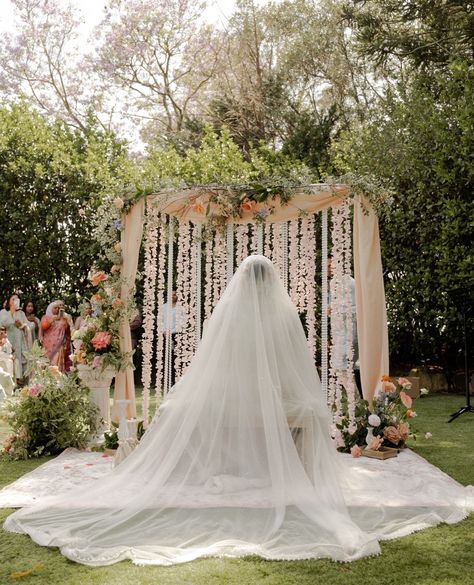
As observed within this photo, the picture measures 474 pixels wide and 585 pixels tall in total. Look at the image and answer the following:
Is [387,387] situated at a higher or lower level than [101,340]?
lower

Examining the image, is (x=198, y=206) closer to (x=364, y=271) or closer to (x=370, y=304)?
(x=364, y=271)

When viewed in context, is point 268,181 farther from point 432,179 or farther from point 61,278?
point 61,278

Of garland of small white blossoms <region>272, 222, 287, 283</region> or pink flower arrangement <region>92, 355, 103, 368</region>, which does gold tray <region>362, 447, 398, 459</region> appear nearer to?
garland of small white blossoms <region>272, 222, 287, 283</region>

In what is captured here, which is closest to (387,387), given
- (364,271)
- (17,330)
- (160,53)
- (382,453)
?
(382,453)

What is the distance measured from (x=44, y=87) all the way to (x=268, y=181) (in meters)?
14.2

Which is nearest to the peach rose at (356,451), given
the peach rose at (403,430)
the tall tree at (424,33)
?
the peach rose at (403,430)

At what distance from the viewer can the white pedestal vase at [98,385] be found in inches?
248

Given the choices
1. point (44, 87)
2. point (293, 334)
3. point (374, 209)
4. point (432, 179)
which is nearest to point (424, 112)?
A: point (432, 179)

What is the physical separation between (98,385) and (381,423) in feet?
9.14

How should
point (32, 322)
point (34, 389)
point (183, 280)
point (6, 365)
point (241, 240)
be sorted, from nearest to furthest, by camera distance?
1. point (34, 389)
2. point (241, 240)
3. point (183, 280)
4. point (6, 365)
5. point (32, 322)

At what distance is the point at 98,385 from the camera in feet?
20.8

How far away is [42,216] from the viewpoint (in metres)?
11.3

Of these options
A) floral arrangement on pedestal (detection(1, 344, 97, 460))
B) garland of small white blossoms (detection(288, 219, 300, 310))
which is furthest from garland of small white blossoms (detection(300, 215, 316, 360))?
floral arrangement on pedestal (detection(1, 344, 97, 460))

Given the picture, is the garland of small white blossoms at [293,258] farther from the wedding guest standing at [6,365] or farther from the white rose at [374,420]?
the wedding guest standing at [6,365]
